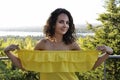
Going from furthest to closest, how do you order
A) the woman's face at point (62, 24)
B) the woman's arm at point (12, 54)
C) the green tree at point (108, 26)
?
the green tree at point (108, 26) → the woman's face at point (62, 24) → the woman's arm at point (12, 54)

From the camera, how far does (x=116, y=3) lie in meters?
26.1

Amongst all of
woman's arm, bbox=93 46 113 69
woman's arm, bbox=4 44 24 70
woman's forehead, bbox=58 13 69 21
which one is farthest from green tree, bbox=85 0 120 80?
woman's arm, bbox=4 44 24 70

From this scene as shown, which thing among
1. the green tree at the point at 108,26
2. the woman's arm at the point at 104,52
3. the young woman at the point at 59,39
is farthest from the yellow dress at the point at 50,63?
the green tree at the point at 108,26

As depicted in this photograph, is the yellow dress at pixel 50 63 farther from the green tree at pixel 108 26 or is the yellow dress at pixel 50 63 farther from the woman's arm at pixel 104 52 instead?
the green tree at pixel 108 26

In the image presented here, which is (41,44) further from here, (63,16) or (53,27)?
(63,16)

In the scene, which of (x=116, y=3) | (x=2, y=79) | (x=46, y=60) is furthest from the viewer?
(x=116, y=3)

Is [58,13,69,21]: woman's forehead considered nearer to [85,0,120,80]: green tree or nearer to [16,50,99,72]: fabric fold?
[16,50,99,72]: fabric fold

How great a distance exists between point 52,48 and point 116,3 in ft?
77.9

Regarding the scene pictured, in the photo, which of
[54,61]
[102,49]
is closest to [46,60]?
[54,61]

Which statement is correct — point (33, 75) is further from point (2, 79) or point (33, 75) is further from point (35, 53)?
point (35, 53)

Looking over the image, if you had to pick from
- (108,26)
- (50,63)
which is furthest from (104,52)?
(108,26)

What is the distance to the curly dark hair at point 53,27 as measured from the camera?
3.06 meters

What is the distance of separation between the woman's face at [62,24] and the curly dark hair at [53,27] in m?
0.04

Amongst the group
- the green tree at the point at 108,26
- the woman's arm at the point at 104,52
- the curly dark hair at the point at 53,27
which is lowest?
the green tree at the point at 108,26
